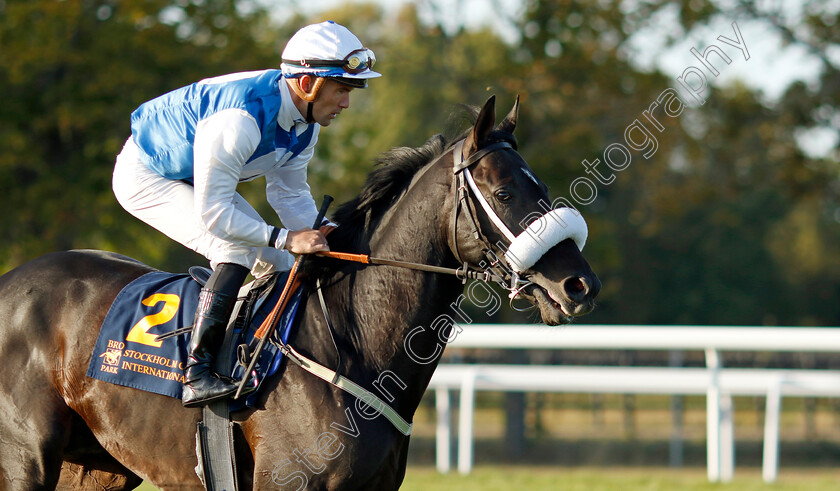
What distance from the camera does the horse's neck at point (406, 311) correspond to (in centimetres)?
340

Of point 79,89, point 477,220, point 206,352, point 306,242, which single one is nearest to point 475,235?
point 477,220

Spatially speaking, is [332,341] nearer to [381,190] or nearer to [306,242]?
[306,242]

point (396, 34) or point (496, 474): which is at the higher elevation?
point (396, 34)

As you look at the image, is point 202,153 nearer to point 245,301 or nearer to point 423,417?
point 245,301

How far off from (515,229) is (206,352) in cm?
124

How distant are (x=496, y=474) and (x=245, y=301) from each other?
4.71 m

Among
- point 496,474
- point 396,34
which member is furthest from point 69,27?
point 396,34

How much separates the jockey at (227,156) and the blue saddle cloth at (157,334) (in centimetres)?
10

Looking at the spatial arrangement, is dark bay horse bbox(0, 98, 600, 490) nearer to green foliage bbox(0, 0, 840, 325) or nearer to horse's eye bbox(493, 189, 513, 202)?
horse's eye bbox(493, 189, 513, 202)

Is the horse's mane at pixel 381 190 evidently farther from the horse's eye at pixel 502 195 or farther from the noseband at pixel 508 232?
the horse's eye at pixel 502 195

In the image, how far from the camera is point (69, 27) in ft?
40.3

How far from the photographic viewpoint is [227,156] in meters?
3.35

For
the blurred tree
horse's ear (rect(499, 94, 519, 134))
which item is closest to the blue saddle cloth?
horse's ear (rect(499, 94, 519, 134))

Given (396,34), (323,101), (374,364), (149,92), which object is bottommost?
(374,364)
